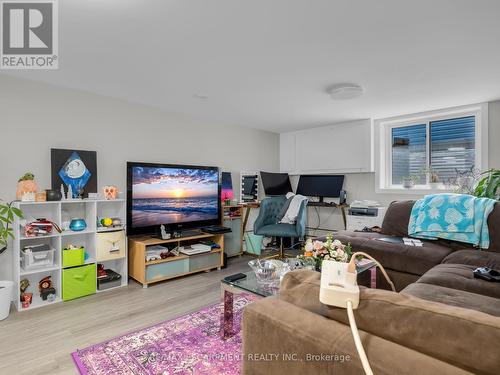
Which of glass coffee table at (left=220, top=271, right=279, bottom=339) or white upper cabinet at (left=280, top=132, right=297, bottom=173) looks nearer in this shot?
glass coffee table at (left=220, top=271, right=279, bottom=339)

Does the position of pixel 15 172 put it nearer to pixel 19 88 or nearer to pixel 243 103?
pixel 19 88

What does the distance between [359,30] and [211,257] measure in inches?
117

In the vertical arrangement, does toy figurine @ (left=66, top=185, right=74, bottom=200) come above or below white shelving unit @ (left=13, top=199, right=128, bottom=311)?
above

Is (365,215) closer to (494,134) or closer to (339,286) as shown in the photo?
(494,134)

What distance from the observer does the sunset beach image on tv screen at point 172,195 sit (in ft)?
11.3

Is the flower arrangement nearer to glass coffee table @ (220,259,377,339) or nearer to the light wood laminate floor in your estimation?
glass coffee table @ (220,259,377,339)

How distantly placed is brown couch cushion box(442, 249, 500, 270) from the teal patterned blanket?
240mm

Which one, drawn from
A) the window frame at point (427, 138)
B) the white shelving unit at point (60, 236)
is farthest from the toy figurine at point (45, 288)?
the window frame at point (427, 138)

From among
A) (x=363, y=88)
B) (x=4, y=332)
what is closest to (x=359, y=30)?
(x=363, y=88)

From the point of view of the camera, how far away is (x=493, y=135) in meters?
3.51

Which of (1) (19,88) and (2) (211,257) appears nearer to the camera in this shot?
(1) (19,88)

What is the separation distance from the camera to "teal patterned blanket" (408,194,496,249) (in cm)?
282

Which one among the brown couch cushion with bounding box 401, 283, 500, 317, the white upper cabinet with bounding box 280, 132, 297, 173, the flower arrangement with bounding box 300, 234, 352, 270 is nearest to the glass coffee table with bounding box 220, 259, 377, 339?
the flower arrangement with bounding box 300, 234, 352, 270

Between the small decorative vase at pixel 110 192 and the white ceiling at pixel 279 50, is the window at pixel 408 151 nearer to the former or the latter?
the white ceiling at pixel 279 50
